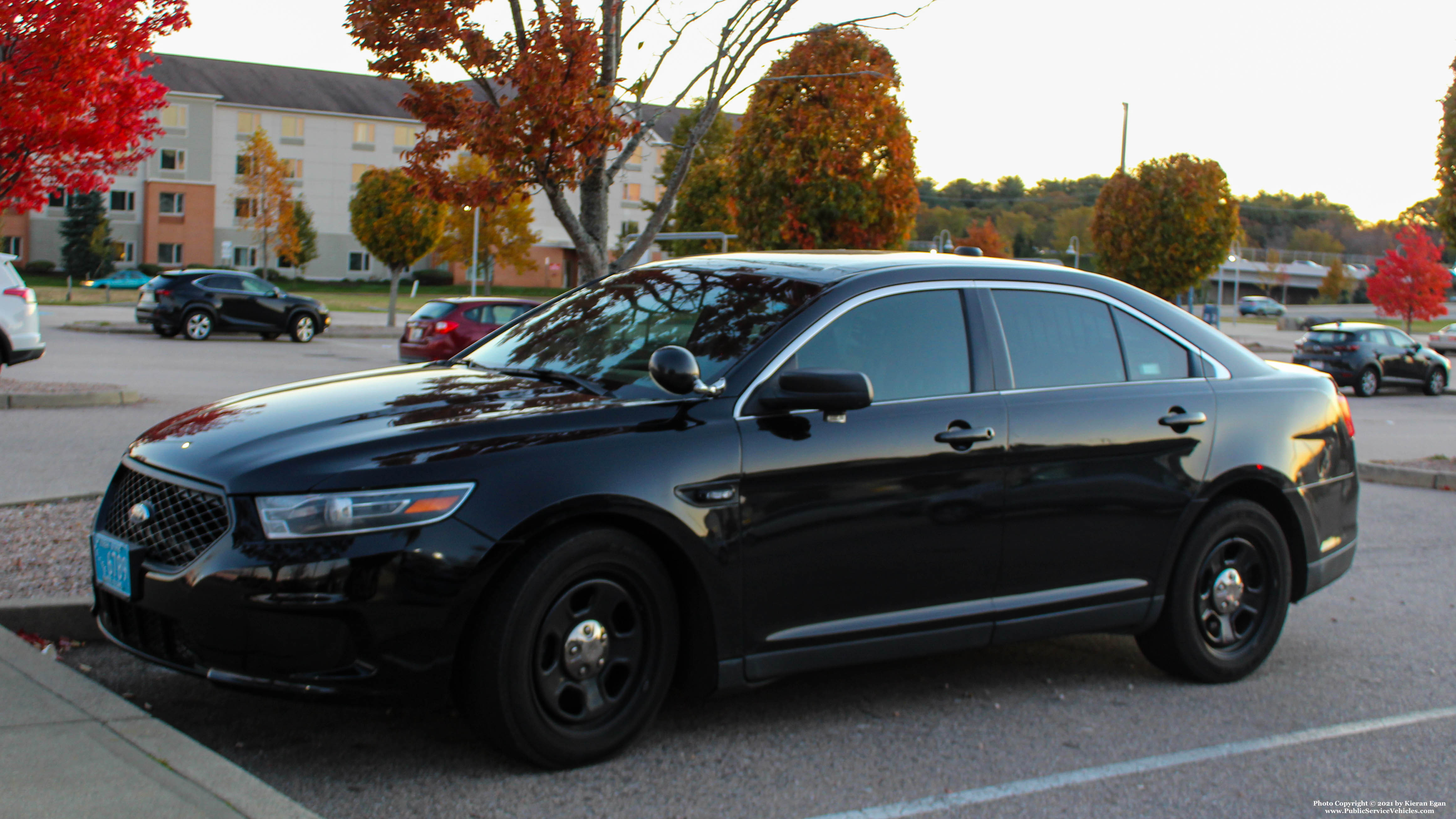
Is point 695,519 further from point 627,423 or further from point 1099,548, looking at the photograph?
point 1099,548

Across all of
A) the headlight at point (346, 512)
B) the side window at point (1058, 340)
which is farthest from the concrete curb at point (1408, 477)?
the headlight at point (346, 512)

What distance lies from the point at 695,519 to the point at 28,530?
4.35m

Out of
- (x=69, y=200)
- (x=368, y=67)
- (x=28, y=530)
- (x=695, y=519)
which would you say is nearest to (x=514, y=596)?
(x=695, y=519)

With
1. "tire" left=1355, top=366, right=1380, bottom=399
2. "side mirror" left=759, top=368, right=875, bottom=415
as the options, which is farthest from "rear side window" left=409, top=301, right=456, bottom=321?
"tire" left=1355, top=366, right=1380, bottom=399

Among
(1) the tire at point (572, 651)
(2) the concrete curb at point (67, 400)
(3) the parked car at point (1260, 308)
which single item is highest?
(3) the parked car at point (1260, 308)

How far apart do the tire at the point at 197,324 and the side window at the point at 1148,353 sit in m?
26.8

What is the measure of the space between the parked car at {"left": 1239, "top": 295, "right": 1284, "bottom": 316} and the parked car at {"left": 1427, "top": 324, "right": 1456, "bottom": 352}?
3882 cm

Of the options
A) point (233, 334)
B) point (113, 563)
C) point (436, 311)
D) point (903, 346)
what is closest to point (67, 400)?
point (436, 311)

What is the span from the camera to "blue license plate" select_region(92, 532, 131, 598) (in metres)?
3.97

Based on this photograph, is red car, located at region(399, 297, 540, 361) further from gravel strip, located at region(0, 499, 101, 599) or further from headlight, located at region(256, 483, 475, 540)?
headlight, located at region(256, 483, 475, 540)

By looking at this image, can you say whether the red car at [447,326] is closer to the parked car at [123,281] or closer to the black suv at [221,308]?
the black suv at [221,308]

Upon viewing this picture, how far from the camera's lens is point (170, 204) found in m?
78.2

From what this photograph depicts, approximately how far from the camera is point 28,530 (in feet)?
21.9

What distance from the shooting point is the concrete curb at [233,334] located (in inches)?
1187
